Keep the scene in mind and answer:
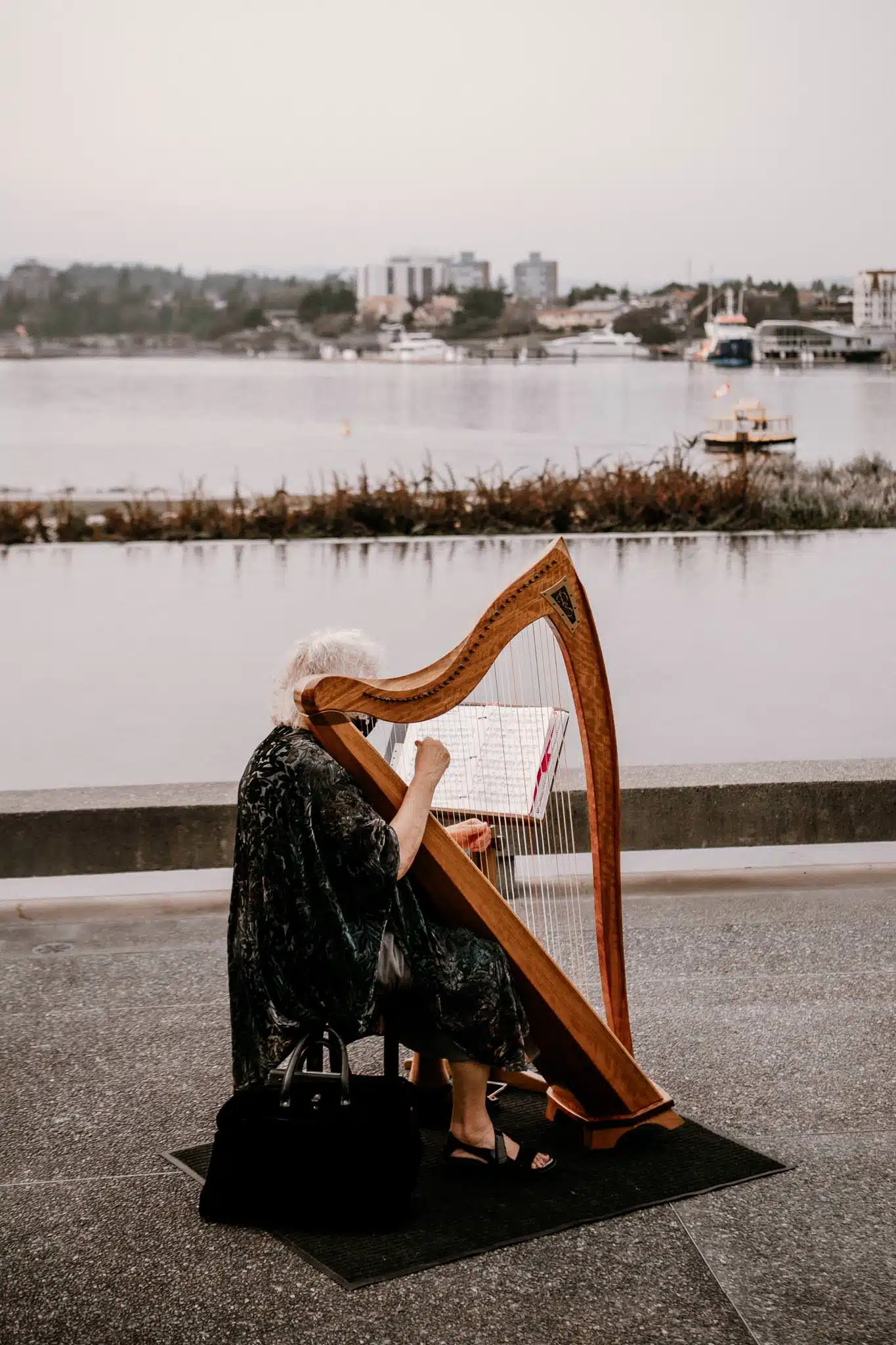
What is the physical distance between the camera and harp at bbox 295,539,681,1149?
2.49 metres

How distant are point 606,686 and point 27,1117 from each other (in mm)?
1362

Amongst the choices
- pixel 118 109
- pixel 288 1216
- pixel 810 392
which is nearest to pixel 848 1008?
pixel 288 1216

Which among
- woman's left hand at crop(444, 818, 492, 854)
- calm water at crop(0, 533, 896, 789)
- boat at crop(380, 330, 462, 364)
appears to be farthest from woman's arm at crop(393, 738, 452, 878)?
boat at crop(380, 330, 462, 364)

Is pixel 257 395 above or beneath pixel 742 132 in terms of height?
beneath

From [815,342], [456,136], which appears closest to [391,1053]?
[456,136]

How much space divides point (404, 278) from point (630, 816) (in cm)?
525

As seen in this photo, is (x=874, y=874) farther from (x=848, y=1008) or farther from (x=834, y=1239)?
(x=834, y=1239)

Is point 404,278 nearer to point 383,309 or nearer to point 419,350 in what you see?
point 383,309

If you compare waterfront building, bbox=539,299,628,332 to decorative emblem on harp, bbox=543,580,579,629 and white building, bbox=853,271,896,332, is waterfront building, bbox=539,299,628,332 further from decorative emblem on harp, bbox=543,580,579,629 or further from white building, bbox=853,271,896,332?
decorative emblem on harp, bbox=543,580,579,629

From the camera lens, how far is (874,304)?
28.6 feet

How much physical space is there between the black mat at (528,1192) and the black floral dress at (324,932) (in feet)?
0.77

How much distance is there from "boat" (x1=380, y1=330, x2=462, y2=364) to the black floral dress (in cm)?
643

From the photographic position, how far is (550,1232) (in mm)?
2545

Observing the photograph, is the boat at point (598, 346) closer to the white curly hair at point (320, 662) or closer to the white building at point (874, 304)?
the white building at point (874, 304)
